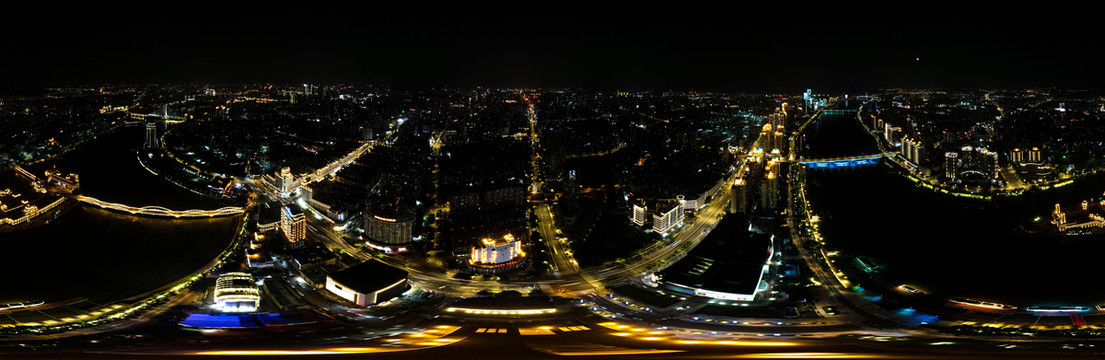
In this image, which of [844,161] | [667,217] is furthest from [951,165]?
[667,217]

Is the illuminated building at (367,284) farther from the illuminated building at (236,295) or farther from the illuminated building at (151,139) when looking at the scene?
the illuminated building at (151,139)

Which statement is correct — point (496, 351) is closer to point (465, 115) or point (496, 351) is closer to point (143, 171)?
point (143, 171)

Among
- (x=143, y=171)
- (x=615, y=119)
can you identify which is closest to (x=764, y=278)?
(x=143, y=171)

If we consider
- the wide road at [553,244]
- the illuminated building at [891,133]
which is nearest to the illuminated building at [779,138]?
the illuminated building at [891,133]

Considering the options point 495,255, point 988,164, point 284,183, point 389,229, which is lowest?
point 495,255

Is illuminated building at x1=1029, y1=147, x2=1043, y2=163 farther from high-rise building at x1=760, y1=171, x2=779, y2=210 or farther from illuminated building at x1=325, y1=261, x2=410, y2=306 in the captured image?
illuminated building at x1=325, y1=261, x2=410, y2=306

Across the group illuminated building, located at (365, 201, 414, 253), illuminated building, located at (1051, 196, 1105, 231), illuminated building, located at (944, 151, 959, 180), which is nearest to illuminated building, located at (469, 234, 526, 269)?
illuminated building, located at (365, 201, 414, 253)

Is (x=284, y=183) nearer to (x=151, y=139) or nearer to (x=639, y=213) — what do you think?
(x=639, y=213)
